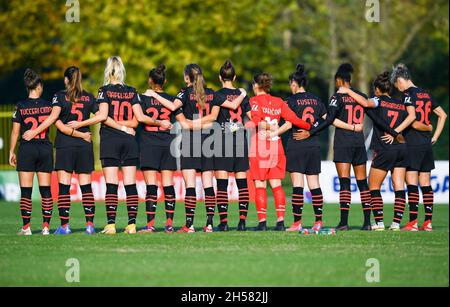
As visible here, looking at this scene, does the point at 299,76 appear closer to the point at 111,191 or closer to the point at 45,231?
the point at 111,191

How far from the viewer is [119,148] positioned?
1577cm

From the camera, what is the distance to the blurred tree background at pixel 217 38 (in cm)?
3797

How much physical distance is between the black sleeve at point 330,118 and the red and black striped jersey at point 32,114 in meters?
4.12

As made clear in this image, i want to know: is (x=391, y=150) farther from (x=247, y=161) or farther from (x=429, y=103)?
(x=247, y=161)

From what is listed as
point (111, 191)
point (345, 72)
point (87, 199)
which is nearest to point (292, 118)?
point (345, 72)

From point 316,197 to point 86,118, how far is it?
3813 mm

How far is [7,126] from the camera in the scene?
30.1m

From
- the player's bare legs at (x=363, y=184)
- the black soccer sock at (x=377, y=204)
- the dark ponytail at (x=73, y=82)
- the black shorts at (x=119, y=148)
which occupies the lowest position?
the black soccer sock at (x=377, y=204)

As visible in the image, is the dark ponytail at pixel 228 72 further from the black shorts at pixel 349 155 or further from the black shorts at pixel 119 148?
the black shorts at pixel 349 155

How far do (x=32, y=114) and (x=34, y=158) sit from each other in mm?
677

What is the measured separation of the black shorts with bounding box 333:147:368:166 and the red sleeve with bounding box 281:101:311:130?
68 cm

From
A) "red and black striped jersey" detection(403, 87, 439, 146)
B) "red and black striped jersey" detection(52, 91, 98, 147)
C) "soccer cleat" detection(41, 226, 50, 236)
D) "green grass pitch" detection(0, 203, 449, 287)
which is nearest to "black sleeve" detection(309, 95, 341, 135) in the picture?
"red and black striped jersey" detection(403, 87, 439, 146)

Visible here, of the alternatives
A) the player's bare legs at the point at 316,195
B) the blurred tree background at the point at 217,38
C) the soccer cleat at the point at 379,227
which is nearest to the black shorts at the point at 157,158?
the player's bare legs at the point at 316,195
